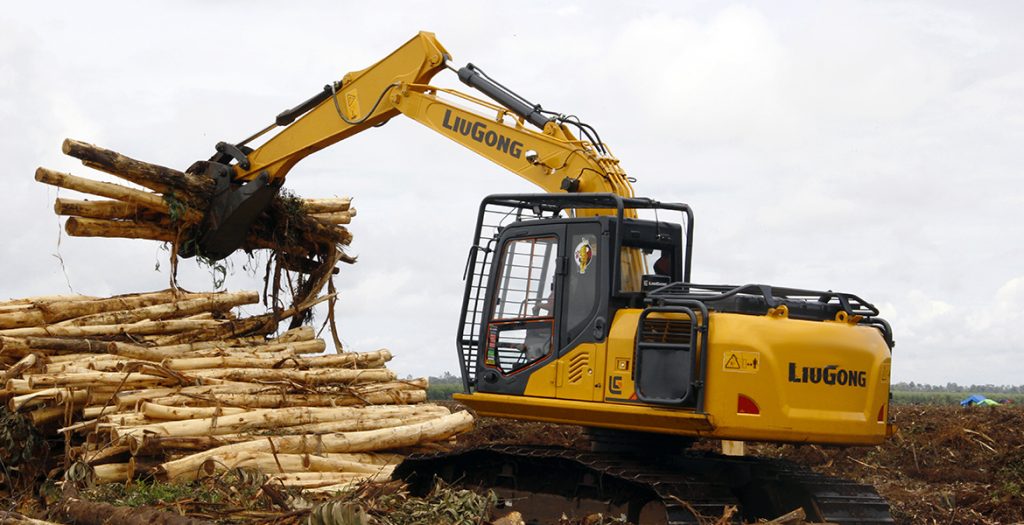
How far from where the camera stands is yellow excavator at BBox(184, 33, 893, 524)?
8.97 m

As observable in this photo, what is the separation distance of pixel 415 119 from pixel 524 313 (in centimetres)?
459

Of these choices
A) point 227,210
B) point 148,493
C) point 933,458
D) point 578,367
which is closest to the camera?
point 578,367

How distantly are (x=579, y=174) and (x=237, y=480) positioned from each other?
4.61 meters

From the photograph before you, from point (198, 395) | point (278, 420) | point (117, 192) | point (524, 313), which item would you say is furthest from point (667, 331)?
point (117, 192)

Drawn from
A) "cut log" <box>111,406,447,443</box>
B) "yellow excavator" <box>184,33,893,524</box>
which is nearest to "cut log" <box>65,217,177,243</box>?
"cut log" <box>111,406,447,443</box>

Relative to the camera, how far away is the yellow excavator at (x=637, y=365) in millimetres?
8969

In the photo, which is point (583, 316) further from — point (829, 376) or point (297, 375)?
point (297, 375)

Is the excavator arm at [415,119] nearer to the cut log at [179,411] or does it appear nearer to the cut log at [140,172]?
the cut log at [140,172]

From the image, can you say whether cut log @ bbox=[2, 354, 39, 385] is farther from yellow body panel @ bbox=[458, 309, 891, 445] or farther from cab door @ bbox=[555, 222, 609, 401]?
cab door @ bbox=[555, 222, 609, 401]

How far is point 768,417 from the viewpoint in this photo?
8891 mm

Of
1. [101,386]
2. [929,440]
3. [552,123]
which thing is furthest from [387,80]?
[929,440]

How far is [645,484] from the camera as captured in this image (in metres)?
9.33

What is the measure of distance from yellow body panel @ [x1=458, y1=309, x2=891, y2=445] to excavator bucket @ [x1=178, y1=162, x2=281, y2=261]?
7947 mm

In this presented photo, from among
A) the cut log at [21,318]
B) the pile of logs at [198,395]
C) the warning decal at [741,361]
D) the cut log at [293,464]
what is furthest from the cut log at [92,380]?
the warning decal at [741,361]
